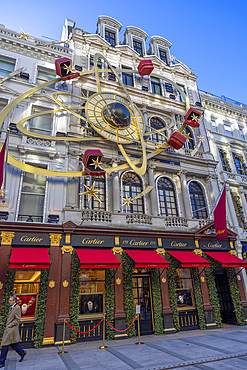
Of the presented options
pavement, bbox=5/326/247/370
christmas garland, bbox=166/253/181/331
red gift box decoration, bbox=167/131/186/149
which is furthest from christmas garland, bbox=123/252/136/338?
red gift box decoration, bbox=167/131/186/149

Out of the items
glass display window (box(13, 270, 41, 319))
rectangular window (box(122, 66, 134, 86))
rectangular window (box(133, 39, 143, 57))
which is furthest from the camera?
rectangular window (box(133, 39, 143, 57))

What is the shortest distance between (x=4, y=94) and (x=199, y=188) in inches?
631

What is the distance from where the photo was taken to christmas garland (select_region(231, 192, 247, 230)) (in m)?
19.6

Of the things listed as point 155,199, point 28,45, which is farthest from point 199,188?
point 28,45

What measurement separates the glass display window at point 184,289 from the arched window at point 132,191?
4.79m

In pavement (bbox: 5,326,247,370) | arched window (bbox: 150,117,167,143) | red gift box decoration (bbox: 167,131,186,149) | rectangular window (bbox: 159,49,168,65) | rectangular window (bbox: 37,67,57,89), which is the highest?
rectangular window (bbox: 159,49,168,65)

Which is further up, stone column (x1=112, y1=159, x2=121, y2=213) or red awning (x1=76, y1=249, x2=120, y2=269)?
stone column (x1=112, y1=159, x2=121, y2=213)

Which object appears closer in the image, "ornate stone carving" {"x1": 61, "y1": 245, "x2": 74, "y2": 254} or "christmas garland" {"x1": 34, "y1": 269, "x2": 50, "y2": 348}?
"christmas garland" {"x1": 34, "y1": 269, "x2": 50, "y2": 348}

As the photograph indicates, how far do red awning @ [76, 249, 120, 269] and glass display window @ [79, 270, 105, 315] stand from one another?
125 centimetres

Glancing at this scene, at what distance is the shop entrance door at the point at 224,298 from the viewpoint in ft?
52.6

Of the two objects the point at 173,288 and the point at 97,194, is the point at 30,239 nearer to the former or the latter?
the point at 97,194

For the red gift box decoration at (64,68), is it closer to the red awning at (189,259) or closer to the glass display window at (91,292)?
the glass display window at (91,292)

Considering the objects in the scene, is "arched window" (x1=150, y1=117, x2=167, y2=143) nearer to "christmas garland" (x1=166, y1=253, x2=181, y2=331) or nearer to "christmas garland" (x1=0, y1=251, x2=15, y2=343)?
"christmas garland" (x1=166, y1=253, x2=181, y2=331)

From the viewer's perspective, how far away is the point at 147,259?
44.0 ft
